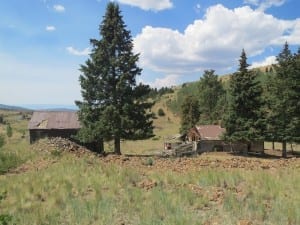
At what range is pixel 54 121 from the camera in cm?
5022

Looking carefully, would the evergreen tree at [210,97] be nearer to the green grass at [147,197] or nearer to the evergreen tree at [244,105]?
the evergreen tree at [244,105]

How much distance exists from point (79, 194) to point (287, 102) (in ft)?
122

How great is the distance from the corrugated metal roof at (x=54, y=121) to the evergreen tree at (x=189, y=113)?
26.3 meters

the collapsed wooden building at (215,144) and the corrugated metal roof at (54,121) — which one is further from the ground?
the corrugated metal roof at (54,121)

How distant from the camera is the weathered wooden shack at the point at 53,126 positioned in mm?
49312

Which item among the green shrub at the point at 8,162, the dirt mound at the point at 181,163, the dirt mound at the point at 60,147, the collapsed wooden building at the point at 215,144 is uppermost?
the dirt mound at the point at 60,147

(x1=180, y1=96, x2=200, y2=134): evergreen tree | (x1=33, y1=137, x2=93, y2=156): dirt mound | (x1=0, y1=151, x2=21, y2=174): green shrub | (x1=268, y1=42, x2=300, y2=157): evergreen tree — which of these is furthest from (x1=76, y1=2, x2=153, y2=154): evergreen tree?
(x1=180, y1=96, x2=200, y2=134): evergreen tree

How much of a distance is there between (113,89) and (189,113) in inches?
1543

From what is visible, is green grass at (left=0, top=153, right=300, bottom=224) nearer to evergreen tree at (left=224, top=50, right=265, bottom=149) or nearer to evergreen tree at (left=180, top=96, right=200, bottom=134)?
evergreen tree at (left=224, top=50, right=265, bottom=149)

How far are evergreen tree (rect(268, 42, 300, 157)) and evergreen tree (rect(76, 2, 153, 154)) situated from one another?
57.5 ft

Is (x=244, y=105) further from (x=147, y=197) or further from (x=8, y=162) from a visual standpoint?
(x=147, y=197)

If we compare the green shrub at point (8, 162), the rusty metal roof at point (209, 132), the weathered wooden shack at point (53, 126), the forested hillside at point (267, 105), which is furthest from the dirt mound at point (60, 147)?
the rusty metal roof at point (209, 132)

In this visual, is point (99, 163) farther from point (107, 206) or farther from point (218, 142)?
point (218, 142)

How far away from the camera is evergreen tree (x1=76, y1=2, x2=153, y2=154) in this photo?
34.8 metres
